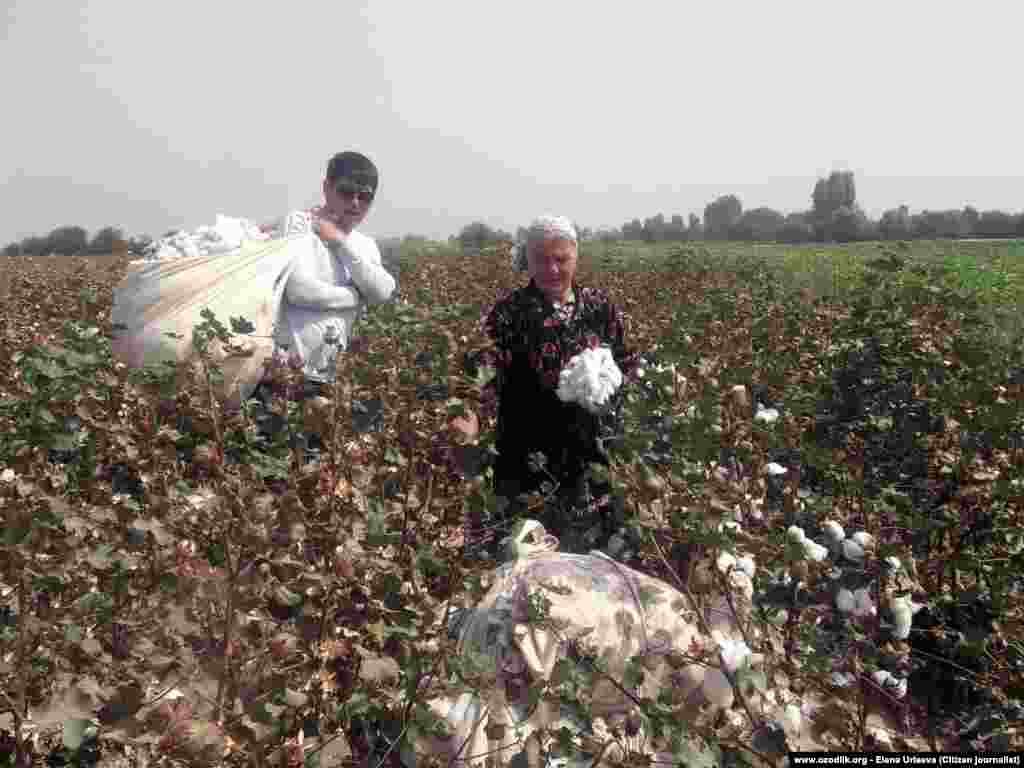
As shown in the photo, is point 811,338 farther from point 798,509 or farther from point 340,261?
point 340,261

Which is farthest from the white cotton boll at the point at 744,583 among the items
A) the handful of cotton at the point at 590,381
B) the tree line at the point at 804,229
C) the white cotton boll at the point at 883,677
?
the tree line at the point at 804,229

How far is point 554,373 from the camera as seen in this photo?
2.79m

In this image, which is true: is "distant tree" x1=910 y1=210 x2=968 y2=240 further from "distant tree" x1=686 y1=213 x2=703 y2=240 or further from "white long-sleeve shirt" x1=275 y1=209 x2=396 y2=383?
"white long-sleeve shirt" x1=275 y1=209 x2=396 y2=383

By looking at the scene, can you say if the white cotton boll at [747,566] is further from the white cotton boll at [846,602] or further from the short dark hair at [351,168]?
the short dark hair at [351,168]

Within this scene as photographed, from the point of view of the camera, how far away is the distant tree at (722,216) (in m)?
71.4

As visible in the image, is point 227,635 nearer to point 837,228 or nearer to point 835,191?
point 837,228

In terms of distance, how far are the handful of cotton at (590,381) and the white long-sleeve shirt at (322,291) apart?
2.98 ft

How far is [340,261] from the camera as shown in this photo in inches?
111

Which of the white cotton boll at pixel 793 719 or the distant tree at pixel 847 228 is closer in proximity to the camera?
the white cotton boll at pixel 793 719

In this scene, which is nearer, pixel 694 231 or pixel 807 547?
pixel 807 547

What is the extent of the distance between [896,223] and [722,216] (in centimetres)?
2288

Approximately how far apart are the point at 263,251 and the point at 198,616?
1659 millimetres

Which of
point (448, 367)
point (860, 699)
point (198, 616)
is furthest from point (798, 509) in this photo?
point (198, 616)

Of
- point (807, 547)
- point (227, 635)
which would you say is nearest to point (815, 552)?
point (807, 547)
